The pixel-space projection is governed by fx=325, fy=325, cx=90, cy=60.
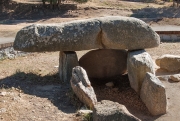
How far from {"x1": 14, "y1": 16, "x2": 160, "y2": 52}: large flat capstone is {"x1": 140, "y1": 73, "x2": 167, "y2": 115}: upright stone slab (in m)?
1.45

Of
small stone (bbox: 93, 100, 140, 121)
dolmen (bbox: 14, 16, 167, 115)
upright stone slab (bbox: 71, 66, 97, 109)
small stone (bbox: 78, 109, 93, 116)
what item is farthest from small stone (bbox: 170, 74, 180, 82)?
small stone (bbox: 93, 100, 140, 121)

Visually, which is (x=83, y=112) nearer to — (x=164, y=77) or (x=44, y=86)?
(x=44, y=86)

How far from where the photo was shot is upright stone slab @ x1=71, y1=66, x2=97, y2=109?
24.7 ft

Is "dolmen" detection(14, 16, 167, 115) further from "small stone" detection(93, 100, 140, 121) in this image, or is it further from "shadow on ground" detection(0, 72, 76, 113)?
"small stone" detection(93, 100, 140, 121)

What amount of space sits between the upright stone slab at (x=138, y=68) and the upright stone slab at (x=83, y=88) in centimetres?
148

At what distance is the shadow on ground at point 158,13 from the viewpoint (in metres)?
24.6

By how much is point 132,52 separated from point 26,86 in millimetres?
3095

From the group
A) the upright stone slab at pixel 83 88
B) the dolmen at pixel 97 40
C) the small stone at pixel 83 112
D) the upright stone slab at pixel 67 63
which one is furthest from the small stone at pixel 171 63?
the small stone at pixel 83 112

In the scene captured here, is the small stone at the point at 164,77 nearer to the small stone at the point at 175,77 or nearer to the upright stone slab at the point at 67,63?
the small stone at the point at 175,77

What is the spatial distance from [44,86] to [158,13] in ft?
60.2

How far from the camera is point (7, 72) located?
10.3m

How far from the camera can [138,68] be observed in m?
8.59

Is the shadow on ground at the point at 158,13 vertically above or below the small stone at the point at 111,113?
below

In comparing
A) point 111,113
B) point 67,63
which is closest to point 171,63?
point 67,63
